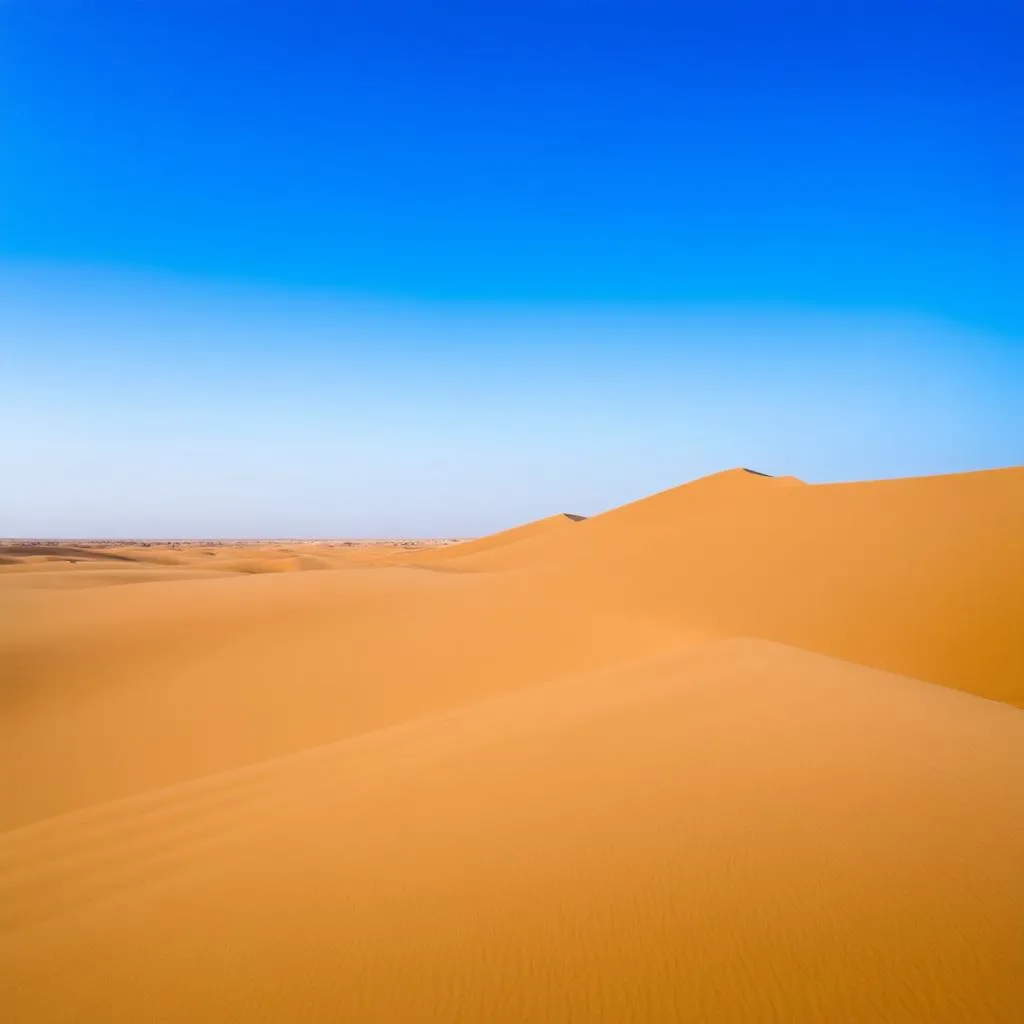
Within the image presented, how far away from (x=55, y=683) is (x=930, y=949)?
38.8 feet

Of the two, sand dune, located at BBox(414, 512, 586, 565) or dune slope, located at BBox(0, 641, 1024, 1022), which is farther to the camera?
sand dune, located at BBox(414, 512, 586, 565)

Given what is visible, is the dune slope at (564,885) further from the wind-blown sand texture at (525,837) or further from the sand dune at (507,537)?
the sand dune at (507,537)

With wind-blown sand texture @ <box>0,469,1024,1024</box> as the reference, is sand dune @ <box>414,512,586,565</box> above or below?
above

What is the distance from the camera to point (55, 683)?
34.5 ft

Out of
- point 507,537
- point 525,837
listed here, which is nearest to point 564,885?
point 525,837

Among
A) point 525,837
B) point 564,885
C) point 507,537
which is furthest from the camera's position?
point 507,537

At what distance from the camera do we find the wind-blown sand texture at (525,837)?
263 centimetres

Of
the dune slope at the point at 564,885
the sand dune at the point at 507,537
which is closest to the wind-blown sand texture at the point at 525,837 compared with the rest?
the dune slope at the point at 564,885

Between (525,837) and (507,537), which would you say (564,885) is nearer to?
(525,837)

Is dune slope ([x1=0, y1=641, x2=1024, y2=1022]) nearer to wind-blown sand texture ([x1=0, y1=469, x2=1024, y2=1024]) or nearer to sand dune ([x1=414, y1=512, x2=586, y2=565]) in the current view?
wind-blown sand texture ([x1=0, y1=469, x2=1024, y2=1024])

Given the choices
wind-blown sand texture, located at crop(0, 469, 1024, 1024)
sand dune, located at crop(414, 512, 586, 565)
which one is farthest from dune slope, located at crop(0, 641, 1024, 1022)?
sand dune, located at crop(414, 512, 586, 565)

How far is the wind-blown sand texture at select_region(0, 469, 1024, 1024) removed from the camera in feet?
8.62

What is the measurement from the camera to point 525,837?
148 inches

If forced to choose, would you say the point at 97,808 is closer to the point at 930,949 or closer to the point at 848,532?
the point at 930,949
